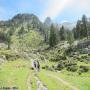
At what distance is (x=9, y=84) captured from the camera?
5256 cm

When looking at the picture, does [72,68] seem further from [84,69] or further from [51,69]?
[51,69]

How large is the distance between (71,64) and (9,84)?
171 feet

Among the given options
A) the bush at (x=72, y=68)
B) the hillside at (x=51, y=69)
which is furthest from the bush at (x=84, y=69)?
the bush at (x=72, y=68)

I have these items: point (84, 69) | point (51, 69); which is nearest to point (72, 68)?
point (84, 69)

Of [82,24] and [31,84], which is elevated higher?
[82,24]

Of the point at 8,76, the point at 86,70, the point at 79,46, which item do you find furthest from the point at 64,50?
the point at 8,76

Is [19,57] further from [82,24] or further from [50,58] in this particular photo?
[82,24]

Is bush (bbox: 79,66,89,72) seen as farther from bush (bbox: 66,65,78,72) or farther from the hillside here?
bush (bbox: 66,65,78,72)

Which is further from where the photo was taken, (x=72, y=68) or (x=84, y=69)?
(x=72, y=68)

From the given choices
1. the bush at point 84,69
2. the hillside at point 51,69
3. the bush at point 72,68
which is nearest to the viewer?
the hillside at point 51,69

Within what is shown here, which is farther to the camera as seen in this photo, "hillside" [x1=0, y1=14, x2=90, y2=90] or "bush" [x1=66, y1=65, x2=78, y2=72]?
"bush" [x1=66, y1=65, x2=78, y2=72]

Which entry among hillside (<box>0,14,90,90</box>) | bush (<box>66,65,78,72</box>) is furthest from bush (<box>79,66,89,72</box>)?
bush (<box>66,65,78,72</box>)

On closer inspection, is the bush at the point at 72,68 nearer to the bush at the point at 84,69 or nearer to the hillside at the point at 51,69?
the hillside at the point at 51,69

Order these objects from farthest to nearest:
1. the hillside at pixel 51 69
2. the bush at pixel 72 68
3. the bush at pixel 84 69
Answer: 1. the bush at pixel 72 68
2. the bush at pixel 84 69
3. the hillside at pixel 51 69
